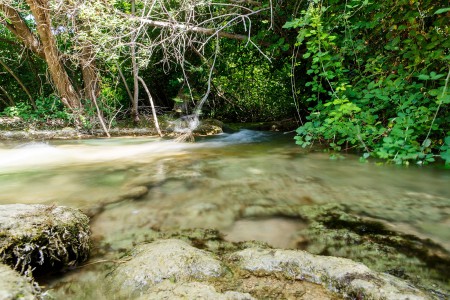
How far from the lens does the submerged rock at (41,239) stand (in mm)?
1444

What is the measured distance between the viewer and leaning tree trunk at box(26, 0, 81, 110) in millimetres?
6182

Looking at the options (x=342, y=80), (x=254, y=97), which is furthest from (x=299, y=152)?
(x=254, y=97)

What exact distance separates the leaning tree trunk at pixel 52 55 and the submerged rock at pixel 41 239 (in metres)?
5.85

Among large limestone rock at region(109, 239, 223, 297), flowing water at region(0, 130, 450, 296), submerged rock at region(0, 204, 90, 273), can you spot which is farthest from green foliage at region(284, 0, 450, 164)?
submerged rock at region(0, 204, 90, 273)

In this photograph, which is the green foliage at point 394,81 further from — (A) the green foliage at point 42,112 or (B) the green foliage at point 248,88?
(A) the green foliage at point 42,112

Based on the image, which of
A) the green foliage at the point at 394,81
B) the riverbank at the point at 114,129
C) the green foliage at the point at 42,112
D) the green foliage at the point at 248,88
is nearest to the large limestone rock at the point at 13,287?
the green foliage at the point at 394,81

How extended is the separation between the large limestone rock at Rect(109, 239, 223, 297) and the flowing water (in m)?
0.37

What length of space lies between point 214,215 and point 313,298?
1.18 m

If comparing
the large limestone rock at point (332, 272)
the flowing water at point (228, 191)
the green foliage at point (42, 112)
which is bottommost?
the flowing water at point (228, 191)

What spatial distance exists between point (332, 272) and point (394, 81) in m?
3.29

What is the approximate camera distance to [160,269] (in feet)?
4.70

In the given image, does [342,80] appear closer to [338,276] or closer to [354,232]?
[354,232]

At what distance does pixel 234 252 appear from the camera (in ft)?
5.54

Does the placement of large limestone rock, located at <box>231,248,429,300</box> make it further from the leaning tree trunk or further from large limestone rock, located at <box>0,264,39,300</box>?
the leaning tree trunk
